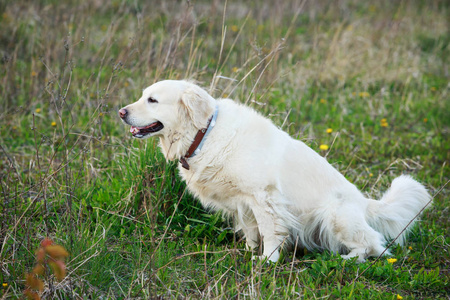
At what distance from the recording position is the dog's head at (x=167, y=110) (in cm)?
309

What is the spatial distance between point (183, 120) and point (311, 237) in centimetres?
125

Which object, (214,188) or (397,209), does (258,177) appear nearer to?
(214,188)

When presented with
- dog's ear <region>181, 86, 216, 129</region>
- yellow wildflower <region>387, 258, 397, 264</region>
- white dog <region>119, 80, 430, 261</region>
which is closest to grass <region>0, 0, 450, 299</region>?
yellow wildflower <region>387, 258, 397, 264</region>

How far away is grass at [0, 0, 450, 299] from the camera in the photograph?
2754mm

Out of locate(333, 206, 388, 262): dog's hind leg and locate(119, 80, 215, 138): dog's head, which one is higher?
locate(119, 80, 215, 138): dog's head

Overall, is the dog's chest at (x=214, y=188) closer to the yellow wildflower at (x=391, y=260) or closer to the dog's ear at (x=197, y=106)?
the dog's ear at (x=197, y=106)

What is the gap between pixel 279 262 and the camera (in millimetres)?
3148

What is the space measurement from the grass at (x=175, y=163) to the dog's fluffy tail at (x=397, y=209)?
6.2 inches

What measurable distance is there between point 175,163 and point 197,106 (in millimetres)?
658

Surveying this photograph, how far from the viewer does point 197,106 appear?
307 centimetres

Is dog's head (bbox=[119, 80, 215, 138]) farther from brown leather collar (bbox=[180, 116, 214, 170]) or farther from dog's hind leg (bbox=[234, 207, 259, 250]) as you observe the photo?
dog's hind leg (bbox=[234, 207, 259, 250])

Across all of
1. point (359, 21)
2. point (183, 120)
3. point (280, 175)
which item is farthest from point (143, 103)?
point (359, 21)

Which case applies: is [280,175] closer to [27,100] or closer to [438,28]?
[27,100]

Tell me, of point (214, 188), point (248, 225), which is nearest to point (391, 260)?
point (248, 225)
